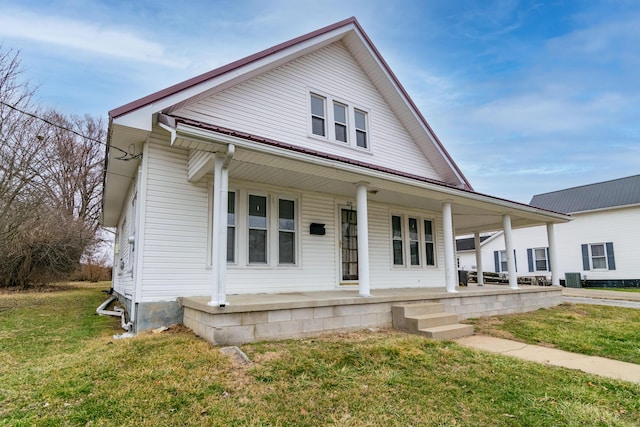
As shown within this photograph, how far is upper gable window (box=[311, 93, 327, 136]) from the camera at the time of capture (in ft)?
29.0

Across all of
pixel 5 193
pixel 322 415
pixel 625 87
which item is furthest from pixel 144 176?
pixel 625 87

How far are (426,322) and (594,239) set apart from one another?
1932 centimetres

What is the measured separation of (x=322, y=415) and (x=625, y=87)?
23098 mm

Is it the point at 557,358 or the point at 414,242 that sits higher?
the point at 414,242

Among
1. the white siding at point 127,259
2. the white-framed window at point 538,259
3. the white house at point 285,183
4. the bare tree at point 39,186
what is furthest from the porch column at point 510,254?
the white-framed window at point 538,259

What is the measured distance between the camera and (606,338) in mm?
6551

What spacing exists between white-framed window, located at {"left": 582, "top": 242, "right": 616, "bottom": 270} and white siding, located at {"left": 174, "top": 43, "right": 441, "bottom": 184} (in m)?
15.1

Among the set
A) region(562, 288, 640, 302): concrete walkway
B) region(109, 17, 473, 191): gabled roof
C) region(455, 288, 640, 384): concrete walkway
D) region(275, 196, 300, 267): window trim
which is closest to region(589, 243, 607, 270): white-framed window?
region(562, 288, 640, 302): concrete walkway

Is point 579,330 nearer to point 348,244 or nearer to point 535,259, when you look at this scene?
point 348,244

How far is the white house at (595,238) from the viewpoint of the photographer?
62.4ft

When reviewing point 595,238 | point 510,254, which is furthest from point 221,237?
point 595,238

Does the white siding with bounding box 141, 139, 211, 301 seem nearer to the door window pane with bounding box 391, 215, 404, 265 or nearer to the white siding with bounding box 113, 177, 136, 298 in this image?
the white siding with bounding box 113, 177, 136, 298

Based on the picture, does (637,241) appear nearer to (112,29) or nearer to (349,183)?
(349,183)

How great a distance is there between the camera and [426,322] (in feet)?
21.1
